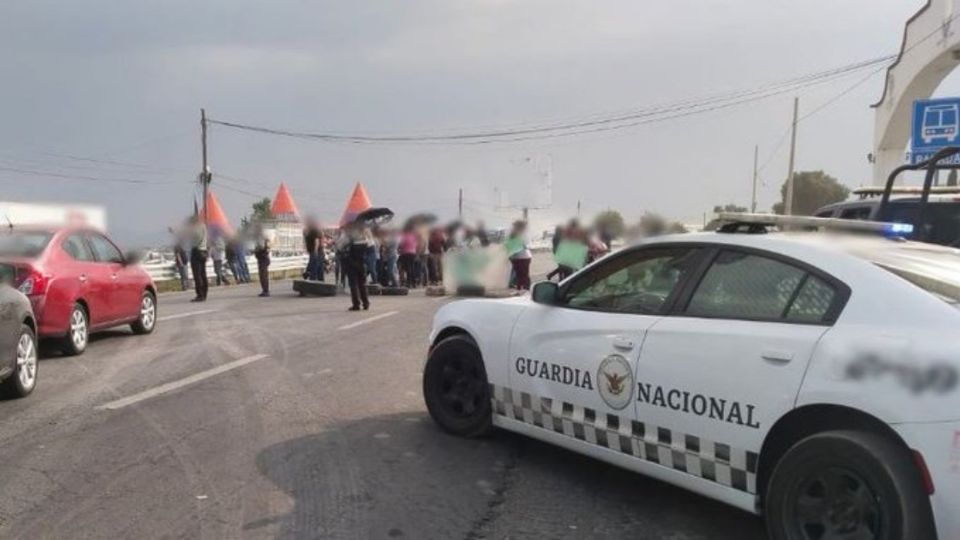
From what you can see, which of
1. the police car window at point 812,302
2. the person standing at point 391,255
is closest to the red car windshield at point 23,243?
the police car window at point 812,302

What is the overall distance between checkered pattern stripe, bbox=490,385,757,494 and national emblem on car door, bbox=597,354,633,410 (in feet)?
0.29

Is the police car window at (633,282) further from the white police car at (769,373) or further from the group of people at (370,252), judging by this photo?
the group of people at (370,252)

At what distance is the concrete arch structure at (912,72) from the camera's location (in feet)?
61.3

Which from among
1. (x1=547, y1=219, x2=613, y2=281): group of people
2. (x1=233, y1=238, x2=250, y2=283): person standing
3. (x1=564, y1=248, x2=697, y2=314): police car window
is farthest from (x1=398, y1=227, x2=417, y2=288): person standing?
(x1=564, y1=248, x2=697, y2=314): police car window

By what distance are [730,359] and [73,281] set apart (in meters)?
7.78

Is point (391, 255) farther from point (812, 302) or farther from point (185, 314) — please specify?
point (812, 302)

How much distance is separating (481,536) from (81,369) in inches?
236

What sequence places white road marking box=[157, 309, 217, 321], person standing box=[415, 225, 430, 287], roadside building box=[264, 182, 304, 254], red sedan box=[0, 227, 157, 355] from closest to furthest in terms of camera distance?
red sedan box=[0, 227, 157, 355] < white road marking box=[157, 309, 217, 321] < person standing box=[415, 225, 430, 287] < roadside building box=[264, 182, 304, 254]

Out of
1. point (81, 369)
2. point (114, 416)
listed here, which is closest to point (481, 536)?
point (114, 416)

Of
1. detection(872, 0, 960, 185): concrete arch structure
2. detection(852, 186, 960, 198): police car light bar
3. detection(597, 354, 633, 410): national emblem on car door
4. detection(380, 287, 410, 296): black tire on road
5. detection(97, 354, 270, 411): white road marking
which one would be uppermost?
detection(872, 0, 960, 185): concrete arch structure

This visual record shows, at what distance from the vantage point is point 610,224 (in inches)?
327

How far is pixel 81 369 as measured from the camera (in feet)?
28.1

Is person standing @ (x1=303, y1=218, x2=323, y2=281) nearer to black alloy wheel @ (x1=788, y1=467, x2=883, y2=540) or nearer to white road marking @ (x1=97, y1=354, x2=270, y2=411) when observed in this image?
white road marking @ (x1=97, y1=354, x2=270, y2=411)

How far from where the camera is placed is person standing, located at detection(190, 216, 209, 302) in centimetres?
1664
